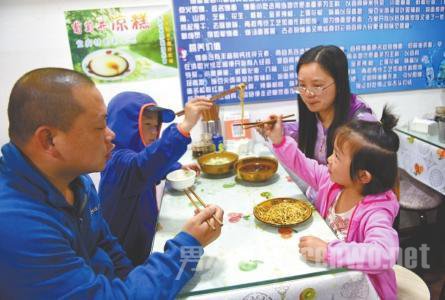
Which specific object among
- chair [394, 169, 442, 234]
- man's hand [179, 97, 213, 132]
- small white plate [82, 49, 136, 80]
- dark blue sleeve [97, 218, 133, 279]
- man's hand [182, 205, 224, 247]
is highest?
small white plate [82, 49, 136, 80]

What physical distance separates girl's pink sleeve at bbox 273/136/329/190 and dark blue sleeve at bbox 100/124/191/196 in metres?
0.54

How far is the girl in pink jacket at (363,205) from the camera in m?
1.04

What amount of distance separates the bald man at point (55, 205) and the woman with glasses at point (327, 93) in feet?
3.44

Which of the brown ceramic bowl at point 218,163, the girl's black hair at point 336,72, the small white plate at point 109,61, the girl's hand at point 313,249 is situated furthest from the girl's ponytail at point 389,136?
the small white plate at point 109,61

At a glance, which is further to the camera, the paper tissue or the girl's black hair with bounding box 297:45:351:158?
the paper tissue

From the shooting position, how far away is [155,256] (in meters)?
1.00

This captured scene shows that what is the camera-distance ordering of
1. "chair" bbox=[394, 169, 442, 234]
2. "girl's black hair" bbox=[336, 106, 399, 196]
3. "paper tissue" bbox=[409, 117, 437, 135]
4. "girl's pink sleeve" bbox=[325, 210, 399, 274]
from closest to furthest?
"girl's pink sleeve" bbox=[325, 210, 399, 274], "girl's black hair" bbox=[336, 106, 399, 196], "chair" bbox=[394, 169, 442, 234], "paper tissue" bbox=[409, 117, 437, 135]

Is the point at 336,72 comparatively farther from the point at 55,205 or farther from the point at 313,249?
the point at 55,205

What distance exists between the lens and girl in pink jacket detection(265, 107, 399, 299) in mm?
1037

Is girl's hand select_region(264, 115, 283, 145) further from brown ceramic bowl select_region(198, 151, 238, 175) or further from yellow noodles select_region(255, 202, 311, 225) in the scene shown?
yellow noodles select_region(255, 202, 311, 225)

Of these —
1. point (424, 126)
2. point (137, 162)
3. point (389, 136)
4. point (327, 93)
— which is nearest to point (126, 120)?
point (137, 162)

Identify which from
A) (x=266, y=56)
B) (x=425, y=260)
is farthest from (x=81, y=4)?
(x=425, y=260)

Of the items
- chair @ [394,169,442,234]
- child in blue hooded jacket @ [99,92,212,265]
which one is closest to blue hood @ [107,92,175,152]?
child in blue hooded jacket @ [99,92,212,265]

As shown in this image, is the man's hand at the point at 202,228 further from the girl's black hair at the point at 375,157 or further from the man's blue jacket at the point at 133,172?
the girl's black hair at the point at 375,157
